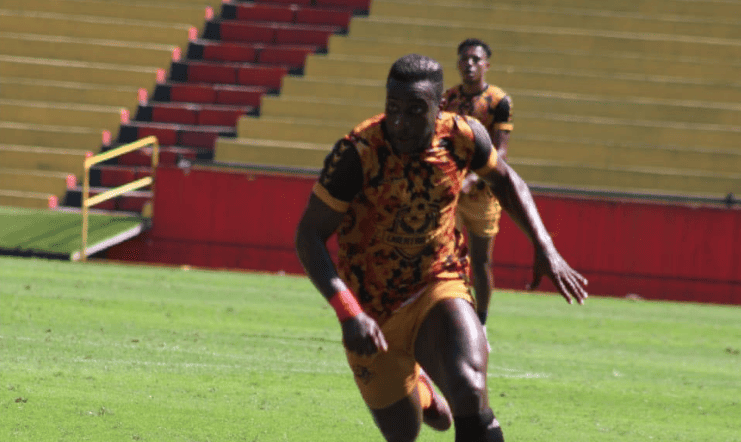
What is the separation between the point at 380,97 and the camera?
19062 mm

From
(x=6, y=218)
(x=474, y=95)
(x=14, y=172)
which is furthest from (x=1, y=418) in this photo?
(x=14, y=172)

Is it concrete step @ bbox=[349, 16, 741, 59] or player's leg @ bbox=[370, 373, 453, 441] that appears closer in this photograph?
player's leg @ bbox=[370, 373, 453, 441]

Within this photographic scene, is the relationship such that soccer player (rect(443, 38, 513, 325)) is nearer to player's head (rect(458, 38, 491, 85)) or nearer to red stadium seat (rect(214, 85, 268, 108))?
player's head (rect(458, 38, 491, 85))

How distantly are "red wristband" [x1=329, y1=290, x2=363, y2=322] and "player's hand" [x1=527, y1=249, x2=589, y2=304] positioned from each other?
70cm

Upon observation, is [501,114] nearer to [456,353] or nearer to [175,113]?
[456,353]

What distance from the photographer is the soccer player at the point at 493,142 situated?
29.7 feet

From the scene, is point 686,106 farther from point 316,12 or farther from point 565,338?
point 565,338

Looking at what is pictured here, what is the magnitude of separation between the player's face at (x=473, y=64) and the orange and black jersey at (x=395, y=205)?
14.0ft

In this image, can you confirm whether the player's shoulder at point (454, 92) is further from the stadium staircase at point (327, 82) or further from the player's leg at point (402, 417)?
the stadium staircase at point (327, 82)

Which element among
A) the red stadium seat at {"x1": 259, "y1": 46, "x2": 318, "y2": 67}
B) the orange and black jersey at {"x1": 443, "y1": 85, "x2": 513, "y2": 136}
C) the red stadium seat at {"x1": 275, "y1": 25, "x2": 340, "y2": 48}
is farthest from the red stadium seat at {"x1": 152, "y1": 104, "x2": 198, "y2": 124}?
the orange and black jersey at {"x1": 443, "y1": 85, "x2": 513, "y2": 136}

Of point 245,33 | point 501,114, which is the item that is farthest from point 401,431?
point 245,33

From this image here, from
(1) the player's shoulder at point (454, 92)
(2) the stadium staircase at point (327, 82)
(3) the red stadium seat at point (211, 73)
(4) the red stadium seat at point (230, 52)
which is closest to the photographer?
(1) the player's shoulder at point (454, 92)

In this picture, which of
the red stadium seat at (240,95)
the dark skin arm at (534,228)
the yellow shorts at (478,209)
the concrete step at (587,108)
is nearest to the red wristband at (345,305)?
the dark skin arm at (534,228)

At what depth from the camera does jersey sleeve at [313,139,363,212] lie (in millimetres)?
4609
